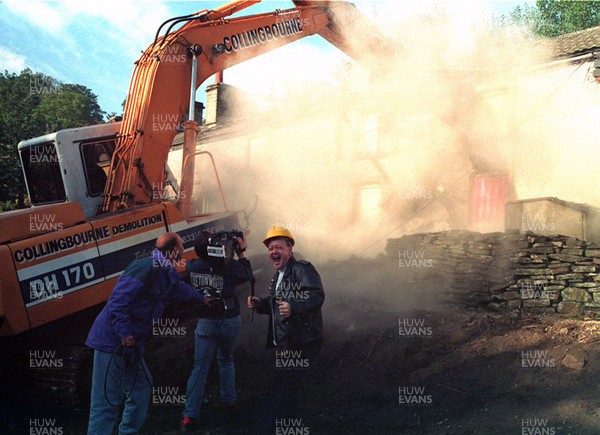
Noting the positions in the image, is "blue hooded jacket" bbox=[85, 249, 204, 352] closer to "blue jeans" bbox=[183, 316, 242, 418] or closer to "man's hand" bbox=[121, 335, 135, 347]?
"man's hand" bbox=[121, 335, 135, 347]

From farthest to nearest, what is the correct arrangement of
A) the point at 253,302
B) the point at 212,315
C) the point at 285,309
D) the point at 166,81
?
the point at 166,81 < the point at 212,315 < the point at 253,302 < the point at 285,309

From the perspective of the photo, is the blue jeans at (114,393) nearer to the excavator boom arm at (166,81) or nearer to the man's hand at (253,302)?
the man's hand at (253,302)

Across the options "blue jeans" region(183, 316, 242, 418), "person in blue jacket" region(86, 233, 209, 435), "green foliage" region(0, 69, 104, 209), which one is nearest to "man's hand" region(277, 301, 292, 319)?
"person in blue jacket" region(86, 233, 209, 435)

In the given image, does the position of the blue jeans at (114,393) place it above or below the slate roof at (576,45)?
below

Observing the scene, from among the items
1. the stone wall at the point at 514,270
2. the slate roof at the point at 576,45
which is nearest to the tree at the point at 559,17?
the slate roof at the point at 576,45

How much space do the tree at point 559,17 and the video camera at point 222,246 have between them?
32967 mm

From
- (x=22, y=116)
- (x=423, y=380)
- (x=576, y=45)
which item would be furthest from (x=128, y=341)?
(x=22, y=116)

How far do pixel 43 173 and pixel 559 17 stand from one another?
38837 mm

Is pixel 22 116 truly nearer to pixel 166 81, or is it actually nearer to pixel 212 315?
pixel 166 81

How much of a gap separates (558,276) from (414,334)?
2544 millimetres

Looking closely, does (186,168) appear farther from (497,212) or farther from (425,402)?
(497,212)

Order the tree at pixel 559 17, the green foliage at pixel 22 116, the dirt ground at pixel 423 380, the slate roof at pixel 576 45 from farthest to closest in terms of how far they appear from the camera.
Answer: the tree at pixel 559 17 → the green foliage at pixel 22 116 → the slate roof at pixel 576 45 → the dirt ground at pixel 423 380

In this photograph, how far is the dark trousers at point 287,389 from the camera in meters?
4.32

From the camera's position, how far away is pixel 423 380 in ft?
20.6
